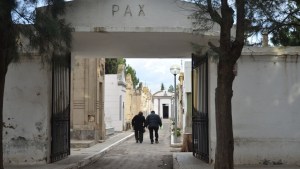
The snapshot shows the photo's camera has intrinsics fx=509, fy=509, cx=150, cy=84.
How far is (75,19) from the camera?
1435 centimetres

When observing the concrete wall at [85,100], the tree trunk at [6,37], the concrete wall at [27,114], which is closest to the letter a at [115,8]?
the concrete wall at [27,114]

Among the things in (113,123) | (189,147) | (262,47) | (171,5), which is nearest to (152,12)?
(171,5)

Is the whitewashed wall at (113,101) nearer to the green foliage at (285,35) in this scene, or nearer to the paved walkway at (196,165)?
the paved walkway at (196,165)

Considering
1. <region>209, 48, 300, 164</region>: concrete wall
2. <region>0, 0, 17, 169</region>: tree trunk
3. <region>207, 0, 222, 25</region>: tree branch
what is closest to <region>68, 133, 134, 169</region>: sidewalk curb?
<region>209, 48, 300, 164</region>: concrete wall

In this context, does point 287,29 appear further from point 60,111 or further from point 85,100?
point 85,100

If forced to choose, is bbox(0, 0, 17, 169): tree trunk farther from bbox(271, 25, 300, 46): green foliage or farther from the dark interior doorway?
the dark interior doorway

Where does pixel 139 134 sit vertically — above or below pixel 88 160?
above

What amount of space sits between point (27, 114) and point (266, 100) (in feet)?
22.2

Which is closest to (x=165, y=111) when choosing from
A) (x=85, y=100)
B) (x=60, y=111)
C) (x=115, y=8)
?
(x=85, y=100)

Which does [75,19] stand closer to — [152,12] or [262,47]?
[152,12]

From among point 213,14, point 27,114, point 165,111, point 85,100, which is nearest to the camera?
point 213,14

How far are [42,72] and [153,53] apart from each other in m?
5.26

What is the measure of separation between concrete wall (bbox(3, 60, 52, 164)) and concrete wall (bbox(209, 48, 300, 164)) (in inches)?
186

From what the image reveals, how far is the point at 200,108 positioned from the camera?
53.2 feet
